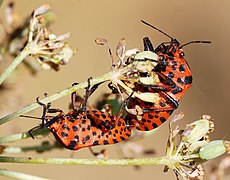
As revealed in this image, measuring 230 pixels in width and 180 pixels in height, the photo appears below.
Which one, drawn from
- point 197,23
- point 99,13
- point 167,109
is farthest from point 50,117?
point 197,23

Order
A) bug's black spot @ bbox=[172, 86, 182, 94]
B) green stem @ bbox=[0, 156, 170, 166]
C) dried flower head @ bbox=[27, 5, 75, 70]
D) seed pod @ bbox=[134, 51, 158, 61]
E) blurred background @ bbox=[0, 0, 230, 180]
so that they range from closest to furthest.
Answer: green stem @ bbox=[0, 156, 170, 166] < seed pod @ bbox=[134, 51, 158, 61] < bug's black spot @ bbox=[172, 86, 182, 94] < dried flower head @ bbox=[27, 5, 75, 70] < blurred background @ bbox=[0, 0, 230, 180]

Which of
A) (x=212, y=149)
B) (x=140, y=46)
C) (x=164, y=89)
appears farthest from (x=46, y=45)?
(x=140, y=46)

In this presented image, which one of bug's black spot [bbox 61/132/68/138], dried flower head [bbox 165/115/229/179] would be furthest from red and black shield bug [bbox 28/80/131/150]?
dried flower head [bbox 165/115/229/179]

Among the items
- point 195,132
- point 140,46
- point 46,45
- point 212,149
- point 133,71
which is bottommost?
point 212,149

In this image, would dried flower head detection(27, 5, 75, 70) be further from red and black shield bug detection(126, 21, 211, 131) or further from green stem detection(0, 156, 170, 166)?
green stem detection(0, 156, 170, 166)

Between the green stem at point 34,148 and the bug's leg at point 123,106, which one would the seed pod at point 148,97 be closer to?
the bug's leg at point 123,106

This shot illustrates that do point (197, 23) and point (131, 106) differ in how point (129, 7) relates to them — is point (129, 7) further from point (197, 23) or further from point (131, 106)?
point (131, 106)

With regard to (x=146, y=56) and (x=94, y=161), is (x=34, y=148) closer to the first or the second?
(x=94, y=161)

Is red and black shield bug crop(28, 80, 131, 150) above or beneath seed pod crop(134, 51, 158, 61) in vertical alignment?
beneath

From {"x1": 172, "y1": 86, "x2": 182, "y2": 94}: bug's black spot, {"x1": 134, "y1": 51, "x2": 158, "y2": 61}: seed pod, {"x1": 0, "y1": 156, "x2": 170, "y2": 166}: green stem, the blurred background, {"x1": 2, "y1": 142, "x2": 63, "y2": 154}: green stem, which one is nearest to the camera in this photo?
{"x1": 0, "y1": 156, "x2": 170, "y2": 166}: green stem
